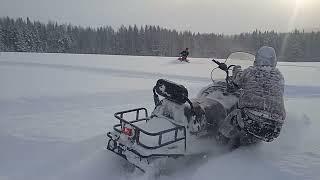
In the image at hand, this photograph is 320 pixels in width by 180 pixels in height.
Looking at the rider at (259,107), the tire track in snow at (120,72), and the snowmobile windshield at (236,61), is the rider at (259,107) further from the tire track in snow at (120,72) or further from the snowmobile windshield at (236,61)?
the tire track in snow at (120,72)

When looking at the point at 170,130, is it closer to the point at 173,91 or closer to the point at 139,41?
the point at 173,91

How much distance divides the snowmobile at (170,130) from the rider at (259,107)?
0.85 feet

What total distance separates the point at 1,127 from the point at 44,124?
788mm

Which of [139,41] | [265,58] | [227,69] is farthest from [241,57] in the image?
[139,41]

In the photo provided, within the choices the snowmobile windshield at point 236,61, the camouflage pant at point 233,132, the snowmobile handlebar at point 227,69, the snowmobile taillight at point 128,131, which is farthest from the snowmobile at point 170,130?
the snowmobile windshield at point 236,61

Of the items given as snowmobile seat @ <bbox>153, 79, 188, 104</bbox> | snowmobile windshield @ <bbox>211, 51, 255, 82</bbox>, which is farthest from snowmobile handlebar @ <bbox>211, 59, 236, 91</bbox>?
snowmobile seat @ <bbox>153, 79, 188, 104</bbox>

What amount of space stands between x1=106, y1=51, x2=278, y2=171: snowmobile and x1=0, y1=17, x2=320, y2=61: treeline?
65043 mm

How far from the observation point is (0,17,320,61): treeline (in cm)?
7100

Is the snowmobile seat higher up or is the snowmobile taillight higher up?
the snowmobile seat

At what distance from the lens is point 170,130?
4.41 meters

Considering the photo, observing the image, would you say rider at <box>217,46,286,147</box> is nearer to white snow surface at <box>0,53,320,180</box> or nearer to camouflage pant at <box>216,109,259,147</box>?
camouflage pant at <box>216,109,259,147</box>

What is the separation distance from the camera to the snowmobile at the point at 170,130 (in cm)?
441

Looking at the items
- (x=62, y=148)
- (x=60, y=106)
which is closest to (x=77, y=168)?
(x=62, y=148)

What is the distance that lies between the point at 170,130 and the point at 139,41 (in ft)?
279
